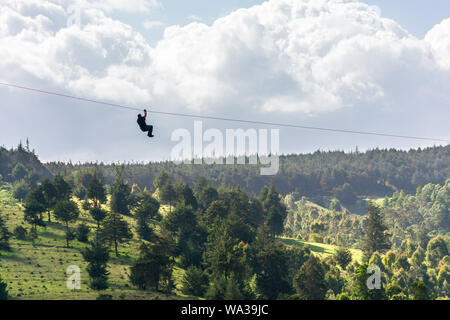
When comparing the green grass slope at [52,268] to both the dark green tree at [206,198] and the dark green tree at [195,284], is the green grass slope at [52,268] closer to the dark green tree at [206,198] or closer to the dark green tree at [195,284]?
the dark green tree at [195,284]

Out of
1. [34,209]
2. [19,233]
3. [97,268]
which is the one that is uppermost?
[34,209]

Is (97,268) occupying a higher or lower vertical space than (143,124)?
lower

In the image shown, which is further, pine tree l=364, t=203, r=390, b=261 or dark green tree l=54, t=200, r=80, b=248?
pine tree l=364, t=203, r=390, b=261

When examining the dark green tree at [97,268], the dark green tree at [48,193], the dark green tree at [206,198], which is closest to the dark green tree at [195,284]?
the dark green tree at [97,268]

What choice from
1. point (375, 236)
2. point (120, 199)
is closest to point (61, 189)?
point (120, 199)

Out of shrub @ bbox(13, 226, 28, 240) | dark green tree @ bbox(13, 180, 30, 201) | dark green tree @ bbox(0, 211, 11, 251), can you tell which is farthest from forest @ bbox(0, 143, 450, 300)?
dark green tree @ bbox(13, 180, 30, 201)

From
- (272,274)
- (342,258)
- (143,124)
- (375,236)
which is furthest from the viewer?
(375,236)

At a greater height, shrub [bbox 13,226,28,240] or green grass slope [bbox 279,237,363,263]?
shrub [bbox 13,226,28,240]

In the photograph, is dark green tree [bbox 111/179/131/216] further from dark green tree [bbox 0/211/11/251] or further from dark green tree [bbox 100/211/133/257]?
dark green tree [bbox 0/211/11/251]

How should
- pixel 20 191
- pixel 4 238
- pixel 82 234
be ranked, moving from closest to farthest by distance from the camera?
pixel 4 238
pixel 82 234
pixel 20 191

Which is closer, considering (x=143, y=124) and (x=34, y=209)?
(x=143, y=124)

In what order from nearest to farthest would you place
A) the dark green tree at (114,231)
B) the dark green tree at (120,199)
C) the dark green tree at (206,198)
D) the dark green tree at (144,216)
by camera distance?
the dark green tree at (114,231), the dark green tree at (144,216), the dark green tree at (120,199), the dark green tree at (206,198)

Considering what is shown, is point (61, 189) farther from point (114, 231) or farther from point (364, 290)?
point (364, 290)
